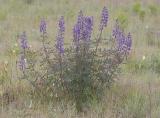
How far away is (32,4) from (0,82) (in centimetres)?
673

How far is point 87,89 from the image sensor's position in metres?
5.35

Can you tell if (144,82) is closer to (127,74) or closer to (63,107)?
(127,74)

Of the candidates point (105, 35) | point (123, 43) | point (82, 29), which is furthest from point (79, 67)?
point (105, 35)

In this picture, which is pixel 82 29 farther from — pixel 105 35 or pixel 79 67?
pixel 105 35

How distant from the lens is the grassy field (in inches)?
197

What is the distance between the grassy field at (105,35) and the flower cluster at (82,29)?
2.26 ft

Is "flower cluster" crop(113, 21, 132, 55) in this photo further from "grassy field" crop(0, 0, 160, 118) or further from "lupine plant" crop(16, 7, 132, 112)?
"grassy field" crop(0, 0, 160, 118)

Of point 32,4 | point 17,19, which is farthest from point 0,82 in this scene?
point 32,4

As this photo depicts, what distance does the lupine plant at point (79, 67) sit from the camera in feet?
17.2

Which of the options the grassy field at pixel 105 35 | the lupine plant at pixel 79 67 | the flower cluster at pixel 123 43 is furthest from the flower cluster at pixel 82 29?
the grassy field at pixel 105 35

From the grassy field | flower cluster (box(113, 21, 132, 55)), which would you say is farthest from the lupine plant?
the grassy field

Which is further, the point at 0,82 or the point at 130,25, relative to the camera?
the point at 130,25

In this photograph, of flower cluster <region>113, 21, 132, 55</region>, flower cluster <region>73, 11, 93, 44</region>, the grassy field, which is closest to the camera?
the grassy field

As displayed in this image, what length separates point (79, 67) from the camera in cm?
527
